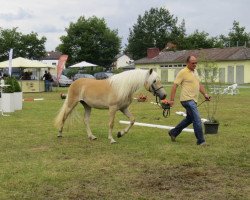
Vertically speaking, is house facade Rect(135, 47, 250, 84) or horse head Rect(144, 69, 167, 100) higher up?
house facade Rect(135, 47, 250, 84)

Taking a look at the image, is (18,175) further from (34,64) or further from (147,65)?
(147,65)

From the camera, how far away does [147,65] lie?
238 ft

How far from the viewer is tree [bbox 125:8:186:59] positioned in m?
106

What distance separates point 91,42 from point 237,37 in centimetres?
3062

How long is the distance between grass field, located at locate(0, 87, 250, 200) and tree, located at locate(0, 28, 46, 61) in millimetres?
58449

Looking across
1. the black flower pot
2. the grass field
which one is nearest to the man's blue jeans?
the grass field

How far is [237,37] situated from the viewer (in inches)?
3327

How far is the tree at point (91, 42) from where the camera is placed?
69500 millimetres

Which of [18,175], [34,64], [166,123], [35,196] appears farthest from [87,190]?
[34,64]

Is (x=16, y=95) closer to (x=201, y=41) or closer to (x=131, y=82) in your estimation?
(x=131, y=82)

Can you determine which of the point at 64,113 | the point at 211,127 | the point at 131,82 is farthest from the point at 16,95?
the point at 211,127

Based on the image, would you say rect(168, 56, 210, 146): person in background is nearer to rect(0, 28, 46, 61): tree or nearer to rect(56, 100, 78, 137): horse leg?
rect(56, 100, 78, 137): horse leg

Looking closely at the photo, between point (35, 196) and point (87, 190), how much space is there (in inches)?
27.1

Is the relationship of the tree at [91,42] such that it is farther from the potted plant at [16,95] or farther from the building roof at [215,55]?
the potted plant at [16,95]
